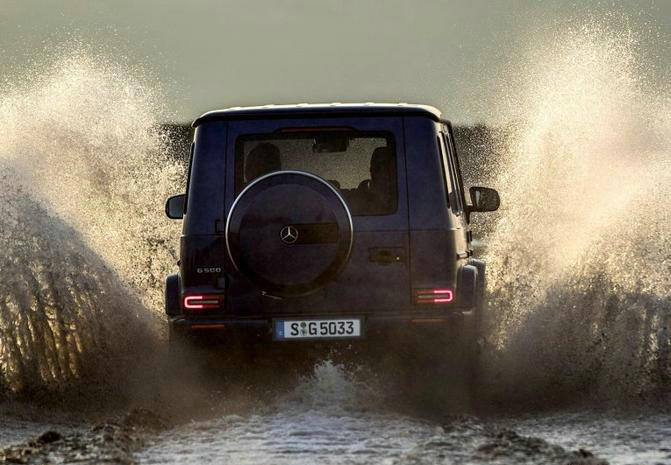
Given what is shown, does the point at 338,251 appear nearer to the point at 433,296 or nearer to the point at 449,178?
the point at 433,296

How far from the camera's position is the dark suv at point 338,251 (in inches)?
311

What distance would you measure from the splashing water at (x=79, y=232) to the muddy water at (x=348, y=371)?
0.02 m

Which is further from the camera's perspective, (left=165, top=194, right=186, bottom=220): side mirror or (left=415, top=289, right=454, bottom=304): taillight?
(left=165, top=194, right=186, bottom=220): side mirror

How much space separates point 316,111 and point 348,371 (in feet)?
5.13

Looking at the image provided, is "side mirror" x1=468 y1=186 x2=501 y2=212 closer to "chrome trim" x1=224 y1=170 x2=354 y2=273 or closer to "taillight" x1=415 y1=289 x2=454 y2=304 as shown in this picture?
"taillight" x1=415 y1=289 x2=454 y2=304

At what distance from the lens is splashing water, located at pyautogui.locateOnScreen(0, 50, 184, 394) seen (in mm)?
9984

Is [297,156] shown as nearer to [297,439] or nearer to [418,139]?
[418,139]

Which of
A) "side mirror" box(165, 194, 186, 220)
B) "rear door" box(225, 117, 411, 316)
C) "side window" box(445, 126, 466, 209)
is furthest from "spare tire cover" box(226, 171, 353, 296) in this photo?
"side window" box(445, 126, 466, 209)

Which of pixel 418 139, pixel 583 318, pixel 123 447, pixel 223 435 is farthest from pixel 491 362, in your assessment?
pixel 123 447

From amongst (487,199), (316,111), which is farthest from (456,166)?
(316,111)

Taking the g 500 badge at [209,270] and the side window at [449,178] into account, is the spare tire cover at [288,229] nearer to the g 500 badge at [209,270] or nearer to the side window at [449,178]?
the g 500 badge at [209,270]

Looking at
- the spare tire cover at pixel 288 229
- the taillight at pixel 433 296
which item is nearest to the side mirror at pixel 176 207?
the spare tire cover at pixel 288 229

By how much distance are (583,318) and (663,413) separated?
6.87 ft

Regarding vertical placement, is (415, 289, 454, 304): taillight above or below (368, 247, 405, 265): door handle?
below
